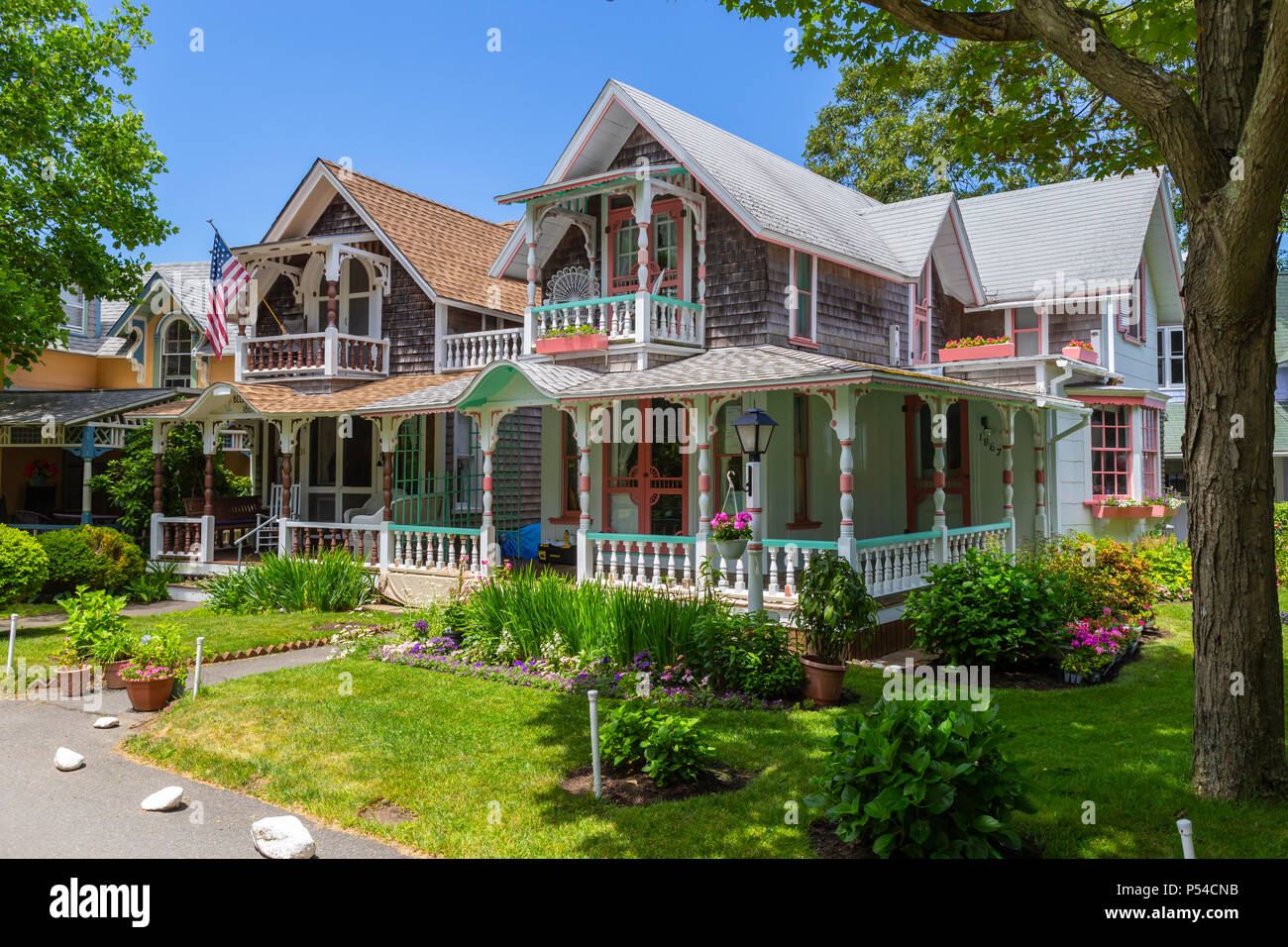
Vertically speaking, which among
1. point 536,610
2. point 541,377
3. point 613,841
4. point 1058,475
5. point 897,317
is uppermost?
point 897,317

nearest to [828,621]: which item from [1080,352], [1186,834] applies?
[1186,834]

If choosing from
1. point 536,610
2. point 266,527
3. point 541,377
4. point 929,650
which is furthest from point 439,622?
point 266,527

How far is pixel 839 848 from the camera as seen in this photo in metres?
5.68

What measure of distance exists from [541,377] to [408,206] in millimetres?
10195

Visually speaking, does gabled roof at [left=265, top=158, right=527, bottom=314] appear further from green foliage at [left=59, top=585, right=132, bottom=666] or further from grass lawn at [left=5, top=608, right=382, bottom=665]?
green foliage at [left=59, top=585, right=132, bottom=666]

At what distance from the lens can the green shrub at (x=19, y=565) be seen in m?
14.2

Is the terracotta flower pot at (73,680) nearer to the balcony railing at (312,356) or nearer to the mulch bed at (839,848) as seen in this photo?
the mulch bed at (839,848)

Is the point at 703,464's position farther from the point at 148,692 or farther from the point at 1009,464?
the point at 148,692

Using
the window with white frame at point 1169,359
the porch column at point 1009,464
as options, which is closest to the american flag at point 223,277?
the porch column at point 1009,464

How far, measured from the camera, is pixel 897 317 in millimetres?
19297

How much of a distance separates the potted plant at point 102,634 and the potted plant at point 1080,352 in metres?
16.4

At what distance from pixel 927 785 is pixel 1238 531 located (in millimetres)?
3035

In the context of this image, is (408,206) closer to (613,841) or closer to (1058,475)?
(1058,475)
